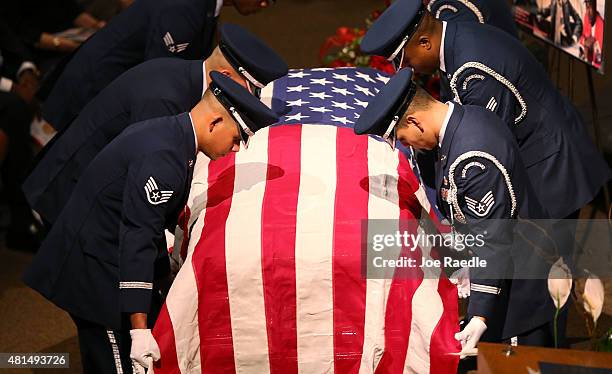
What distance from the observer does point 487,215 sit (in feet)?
10.6

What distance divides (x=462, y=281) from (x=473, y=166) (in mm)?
498

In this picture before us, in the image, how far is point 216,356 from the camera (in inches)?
137

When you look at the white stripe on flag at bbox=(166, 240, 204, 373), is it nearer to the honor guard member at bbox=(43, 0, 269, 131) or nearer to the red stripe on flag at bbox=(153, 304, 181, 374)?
the red stripe on flag at bbox=(153, 304, 181, 374)

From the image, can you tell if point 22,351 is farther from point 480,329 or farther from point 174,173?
point 480,329

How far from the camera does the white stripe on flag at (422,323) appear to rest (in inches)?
132

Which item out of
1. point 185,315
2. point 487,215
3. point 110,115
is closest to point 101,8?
point 110,115

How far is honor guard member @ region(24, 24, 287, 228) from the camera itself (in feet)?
12.3

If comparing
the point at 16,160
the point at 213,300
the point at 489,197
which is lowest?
the point at 16,160

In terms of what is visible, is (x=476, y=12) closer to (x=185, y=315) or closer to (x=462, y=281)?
(x=462, y=281)

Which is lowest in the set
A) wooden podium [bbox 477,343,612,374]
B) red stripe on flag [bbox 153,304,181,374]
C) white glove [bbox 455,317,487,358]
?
red stripe on flag [bbox 153,304,181,374]

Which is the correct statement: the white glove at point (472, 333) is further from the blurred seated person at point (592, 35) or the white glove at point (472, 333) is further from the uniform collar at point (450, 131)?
the blurred seated person at point (592, 35)

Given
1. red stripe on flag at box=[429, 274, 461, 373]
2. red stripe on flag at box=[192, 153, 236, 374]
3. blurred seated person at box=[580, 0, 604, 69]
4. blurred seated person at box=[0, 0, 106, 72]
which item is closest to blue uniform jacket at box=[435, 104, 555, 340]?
red stripe on flag at box=[429, 274, 461, 373]

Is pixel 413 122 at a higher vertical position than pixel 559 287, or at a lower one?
higher

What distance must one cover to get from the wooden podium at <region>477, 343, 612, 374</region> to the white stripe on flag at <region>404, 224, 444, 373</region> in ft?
2.17
